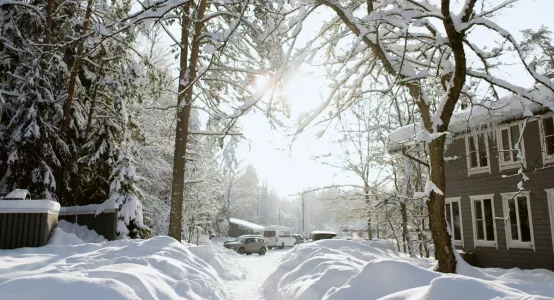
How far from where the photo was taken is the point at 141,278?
4984 millimetres

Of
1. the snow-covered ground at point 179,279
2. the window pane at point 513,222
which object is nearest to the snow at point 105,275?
the snow-covered ground at point 179,279

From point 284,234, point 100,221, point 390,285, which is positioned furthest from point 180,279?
point 284,234

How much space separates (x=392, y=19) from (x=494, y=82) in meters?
2.86

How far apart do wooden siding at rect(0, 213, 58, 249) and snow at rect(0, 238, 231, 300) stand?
571 mm

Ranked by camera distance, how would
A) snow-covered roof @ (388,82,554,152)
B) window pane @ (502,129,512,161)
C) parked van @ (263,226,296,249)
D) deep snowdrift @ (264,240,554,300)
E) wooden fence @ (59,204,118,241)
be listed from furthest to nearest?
parked van @ (263,226,296,249) < window pane @ (502,129,512,161) < wooden fence @ (59,204,118,241) < snow-covered roof @ (388,82,554,152) < deep snowdrift @ (264,240,554,300)

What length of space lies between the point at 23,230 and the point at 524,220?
676 inches

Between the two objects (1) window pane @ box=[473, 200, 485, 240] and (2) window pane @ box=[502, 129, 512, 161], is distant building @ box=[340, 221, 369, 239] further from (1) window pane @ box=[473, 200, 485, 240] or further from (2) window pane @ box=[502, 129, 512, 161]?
(2) window pane @ box=[502, 129, 512, 161]

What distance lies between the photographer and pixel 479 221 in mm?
17875

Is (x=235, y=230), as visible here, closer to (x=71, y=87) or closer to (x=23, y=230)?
(x=71, y=87)

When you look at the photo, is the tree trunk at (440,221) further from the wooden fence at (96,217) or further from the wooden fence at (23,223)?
the wooden fence at (96,217)

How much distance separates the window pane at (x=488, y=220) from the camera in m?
17.2

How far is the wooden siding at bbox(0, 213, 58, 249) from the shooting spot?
9633 millimetres

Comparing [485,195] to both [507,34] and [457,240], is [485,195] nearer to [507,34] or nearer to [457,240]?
[457,240]

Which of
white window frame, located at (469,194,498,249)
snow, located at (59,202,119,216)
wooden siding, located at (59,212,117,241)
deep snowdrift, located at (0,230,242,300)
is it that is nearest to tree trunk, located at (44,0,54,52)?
snow, located at (59,202,119,216)
